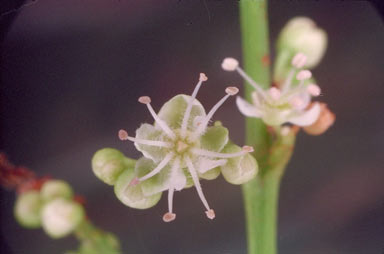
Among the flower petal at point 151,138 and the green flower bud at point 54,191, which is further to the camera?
the green flower bud at point 54,191

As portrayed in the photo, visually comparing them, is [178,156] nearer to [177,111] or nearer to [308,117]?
[177,111]

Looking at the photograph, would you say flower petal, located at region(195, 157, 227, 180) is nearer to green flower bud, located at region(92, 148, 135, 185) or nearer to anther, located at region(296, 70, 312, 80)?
green flower bud, located at region(92, 148, 135, 185)

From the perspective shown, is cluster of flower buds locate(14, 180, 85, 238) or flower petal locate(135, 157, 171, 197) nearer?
flower petal locate(135, 157, 171, 197)

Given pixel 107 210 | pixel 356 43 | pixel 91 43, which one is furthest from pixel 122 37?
pixel 356 43

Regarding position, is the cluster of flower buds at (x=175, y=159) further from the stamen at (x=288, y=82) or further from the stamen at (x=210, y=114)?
the stamen at (x=288, y=82)

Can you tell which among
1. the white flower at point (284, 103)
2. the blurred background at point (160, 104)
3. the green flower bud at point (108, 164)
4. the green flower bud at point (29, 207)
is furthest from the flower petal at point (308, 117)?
the green flower bud at point (29, 207)

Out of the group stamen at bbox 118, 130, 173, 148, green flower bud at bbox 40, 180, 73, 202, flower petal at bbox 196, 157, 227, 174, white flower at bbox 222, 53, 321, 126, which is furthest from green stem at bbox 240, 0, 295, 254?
green flower bud at bbox 40, 180, 73, 202
